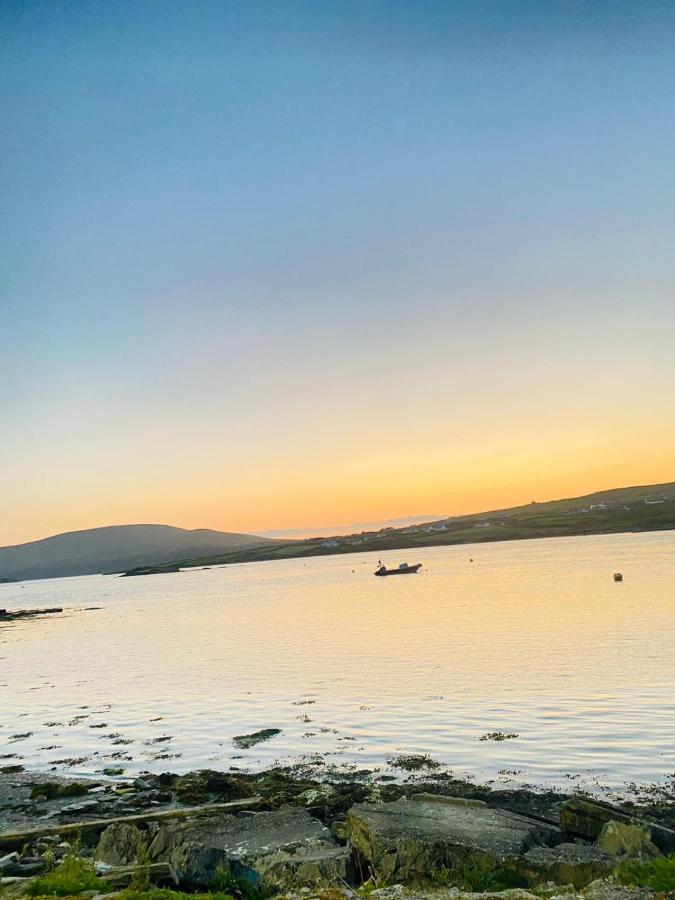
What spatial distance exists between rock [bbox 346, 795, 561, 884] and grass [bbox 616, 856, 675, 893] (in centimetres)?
222

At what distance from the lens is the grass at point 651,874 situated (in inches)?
327

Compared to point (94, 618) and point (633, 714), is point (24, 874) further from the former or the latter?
point (94, 618)

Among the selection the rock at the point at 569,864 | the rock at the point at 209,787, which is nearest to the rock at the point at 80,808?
the rock at the point at 209,787

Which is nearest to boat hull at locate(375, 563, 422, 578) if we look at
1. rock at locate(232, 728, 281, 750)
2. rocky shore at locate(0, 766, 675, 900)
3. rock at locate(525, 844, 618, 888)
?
rock at locate(232, 728, 281, 750)

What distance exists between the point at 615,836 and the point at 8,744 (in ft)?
72.0

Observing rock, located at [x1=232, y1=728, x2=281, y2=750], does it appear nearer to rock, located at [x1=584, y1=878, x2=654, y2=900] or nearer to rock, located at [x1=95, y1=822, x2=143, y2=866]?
rock, located at [x1=95, y1=822, x2=143, y2=866]

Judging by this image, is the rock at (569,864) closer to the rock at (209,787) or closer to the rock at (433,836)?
the rock at (433,836)

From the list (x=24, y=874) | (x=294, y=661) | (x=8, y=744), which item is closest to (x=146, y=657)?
(x=294, y=661)

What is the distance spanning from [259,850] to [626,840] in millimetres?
6071

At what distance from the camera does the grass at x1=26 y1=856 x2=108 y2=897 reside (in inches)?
370

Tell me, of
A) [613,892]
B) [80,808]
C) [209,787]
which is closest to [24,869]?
[80,808]

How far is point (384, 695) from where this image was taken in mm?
27578

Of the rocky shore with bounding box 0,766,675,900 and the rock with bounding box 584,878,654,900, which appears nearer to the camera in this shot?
the rock with bounding box 584,878,654,900

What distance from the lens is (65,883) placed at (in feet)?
31.2
